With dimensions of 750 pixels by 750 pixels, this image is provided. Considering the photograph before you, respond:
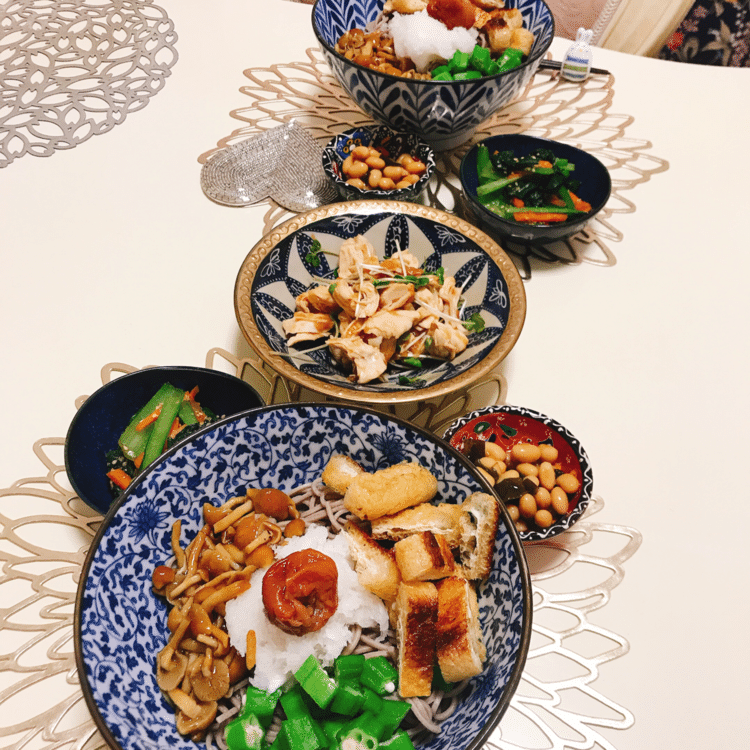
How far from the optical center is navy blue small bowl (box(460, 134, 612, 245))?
1.96m

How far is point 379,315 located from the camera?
1.67 meters

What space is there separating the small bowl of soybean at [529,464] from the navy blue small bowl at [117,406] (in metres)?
0.60

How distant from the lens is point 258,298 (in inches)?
65.7

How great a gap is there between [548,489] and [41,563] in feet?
4.15

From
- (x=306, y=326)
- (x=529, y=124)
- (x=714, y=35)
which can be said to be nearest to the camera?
(x=306, y=326)

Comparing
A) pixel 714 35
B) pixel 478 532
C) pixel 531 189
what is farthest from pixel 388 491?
pixel 714 35

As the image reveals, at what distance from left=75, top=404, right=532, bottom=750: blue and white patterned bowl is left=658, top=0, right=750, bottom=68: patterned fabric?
4346 mm

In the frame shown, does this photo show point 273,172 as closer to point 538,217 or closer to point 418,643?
point 538,217

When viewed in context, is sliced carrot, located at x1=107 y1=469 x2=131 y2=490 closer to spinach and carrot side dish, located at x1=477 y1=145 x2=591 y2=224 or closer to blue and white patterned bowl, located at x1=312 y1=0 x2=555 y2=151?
spinach and carrot side dish, located at x1=477 y1=145 x2=591 y2=224

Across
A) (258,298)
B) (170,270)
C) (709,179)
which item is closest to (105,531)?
(258,298)

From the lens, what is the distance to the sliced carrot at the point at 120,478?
1.43 meters

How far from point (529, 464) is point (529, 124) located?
1877mm

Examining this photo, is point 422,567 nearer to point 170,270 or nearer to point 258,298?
point 258,298

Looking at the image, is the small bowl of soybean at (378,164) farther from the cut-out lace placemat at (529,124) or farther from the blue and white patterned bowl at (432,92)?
the cut-out lace placemat at (529,124)
